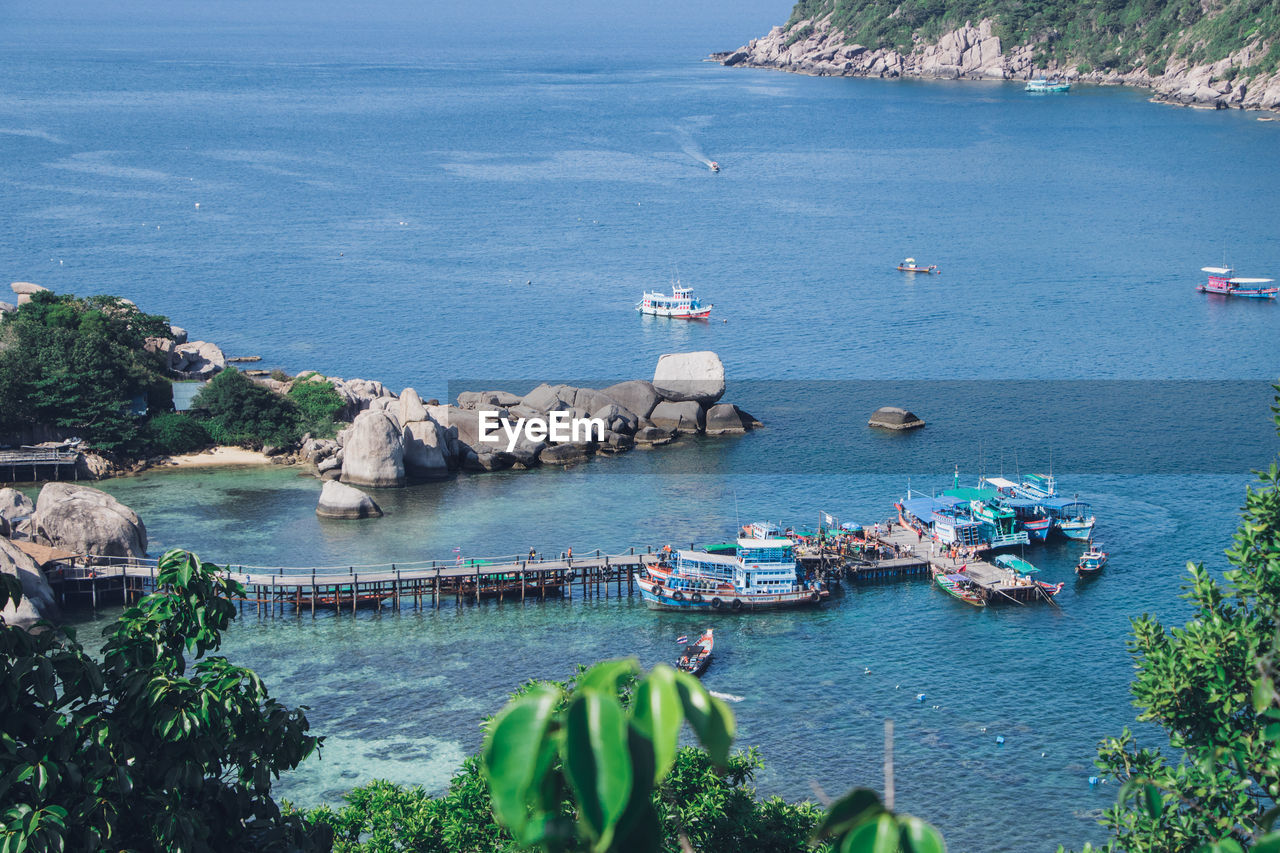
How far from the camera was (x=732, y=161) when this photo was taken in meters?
186

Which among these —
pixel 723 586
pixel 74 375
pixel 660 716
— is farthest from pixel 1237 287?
pixel 660 716

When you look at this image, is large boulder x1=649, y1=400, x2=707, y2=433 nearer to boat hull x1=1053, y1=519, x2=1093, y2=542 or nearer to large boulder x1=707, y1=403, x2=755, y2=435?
large boulder x1=707, y1=403, x2=755, y2=435

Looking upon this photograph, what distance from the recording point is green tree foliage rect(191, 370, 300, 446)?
80.2 metres

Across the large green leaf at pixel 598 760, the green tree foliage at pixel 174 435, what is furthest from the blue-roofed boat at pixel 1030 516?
the large green leaf at pixel 598 760

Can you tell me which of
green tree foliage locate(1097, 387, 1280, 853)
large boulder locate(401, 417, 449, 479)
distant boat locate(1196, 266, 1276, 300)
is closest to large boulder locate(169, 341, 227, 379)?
large boulder locate(401, 417, 449, 479)

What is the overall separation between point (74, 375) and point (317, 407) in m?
14.2

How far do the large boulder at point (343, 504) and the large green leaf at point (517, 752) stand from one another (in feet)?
215

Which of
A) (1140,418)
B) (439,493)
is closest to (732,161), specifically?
(1140,418)

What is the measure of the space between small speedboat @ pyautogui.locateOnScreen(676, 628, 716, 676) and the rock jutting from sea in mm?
26030

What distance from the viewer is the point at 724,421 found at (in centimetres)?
8406

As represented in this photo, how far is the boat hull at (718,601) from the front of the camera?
2350 inches

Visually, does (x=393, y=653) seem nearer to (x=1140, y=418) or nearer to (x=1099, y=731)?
(x=1099, y=731)

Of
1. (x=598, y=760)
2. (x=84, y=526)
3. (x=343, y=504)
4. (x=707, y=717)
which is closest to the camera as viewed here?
(x=598, y=760)

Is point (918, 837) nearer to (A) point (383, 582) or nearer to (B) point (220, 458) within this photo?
(A) point (383, 582)
